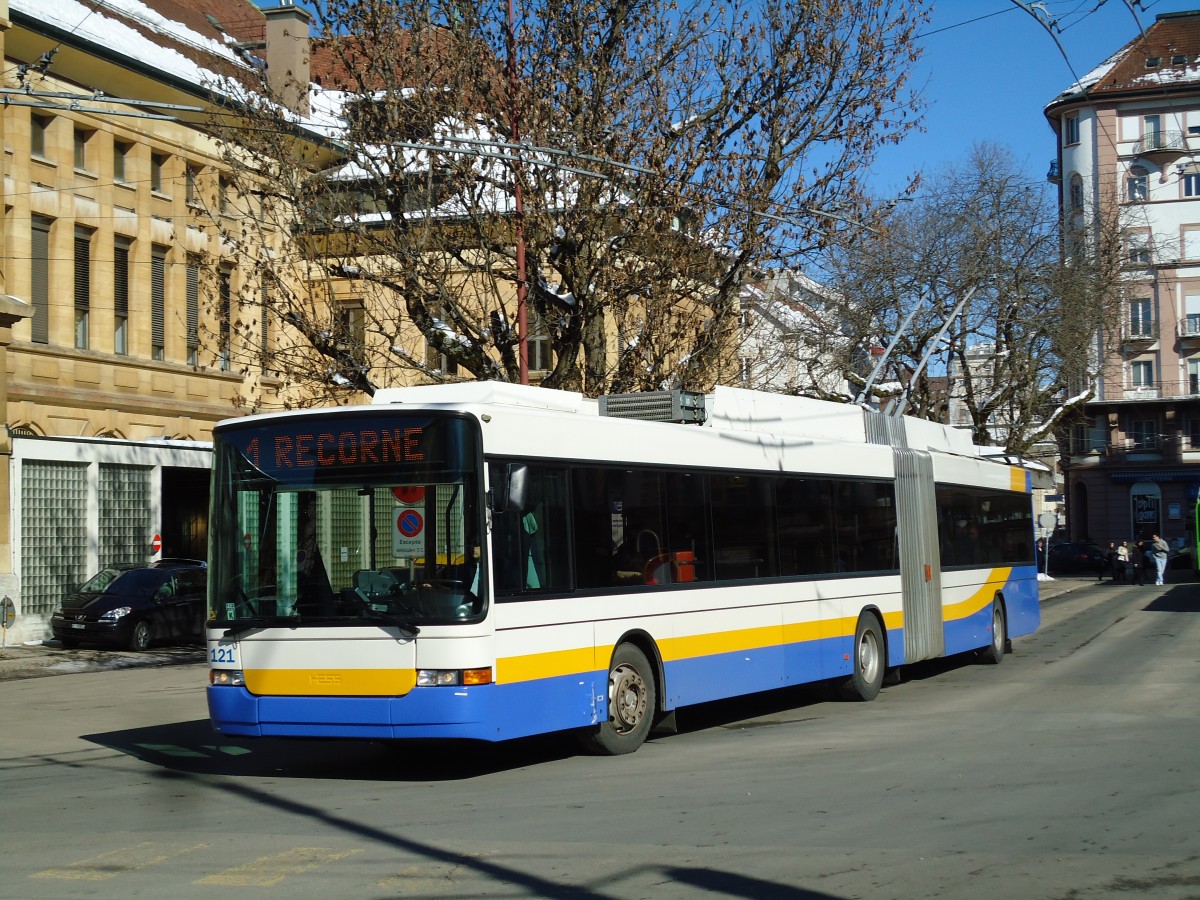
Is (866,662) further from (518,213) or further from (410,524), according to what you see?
(518,213)

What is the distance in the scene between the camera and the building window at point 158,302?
37062mm

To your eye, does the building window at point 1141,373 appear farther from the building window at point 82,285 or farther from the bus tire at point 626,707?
the bus tire at point 626,707

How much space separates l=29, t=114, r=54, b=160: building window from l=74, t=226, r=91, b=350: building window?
1.91 m

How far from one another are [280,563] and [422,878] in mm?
4139

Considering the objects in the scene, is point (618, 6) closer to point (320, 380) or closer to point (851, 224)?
point (851, 224)

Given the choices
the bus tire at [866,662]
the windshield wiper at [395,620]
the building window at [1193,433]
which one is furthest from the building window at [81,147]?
the building window at [1193,433]

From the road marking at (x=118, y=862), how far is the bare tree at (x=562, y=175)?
45.3 ft

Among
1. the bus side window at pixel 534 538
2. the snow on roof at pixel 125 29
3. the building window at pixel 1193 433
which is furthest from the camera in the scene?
the building window at pixel 1193 433

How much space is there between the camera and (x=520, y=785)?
35.2 feet

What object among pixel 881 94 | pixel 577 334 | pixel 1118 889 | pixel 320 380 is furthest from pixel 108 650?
pixel 1118 889

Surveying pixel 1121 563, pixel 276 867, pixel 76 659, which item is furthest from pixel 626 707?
pixel 1121 563

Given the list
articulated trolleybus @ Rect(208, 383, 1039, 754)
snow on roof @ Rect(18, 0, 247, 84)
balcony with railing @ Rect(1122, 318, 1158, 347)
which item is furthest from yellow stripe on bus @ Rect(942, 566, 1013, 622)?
balcony with railing @ Rect(1122, 318, 1158, 347)

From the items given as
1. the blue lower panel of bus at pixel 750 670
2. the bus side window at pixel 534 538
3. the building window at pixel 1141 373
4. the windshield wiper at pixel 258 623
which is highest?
the building window at pixel 1141 373

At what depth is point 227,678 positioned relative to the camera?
37.0 feet
